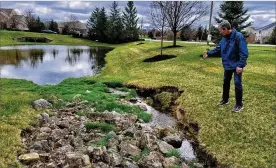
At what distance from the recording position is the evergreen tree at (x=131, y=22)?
95812 millimetres

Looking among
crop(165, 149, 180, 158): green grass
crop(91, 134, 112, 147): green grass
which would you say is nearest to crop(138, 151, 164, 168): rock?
crop(165, 149, 180, 158): green grass

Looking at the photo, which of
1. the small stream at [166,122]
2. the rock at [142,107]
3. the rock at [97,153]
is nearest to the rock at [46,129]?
the rock at [97,153]

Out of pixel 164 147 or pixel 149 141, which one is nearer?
pixel 164 147

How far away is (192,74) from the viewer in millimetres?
24203

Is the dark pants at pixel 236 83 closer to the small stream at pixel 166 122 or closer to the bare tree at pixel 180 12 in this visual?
the small stream at pixel 166 122

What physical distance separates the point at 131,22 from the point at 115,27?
8191 mm

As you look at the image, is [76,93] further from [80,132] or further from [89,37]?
[89,37]

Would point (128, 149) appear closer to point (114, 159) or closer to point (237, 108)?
point (114, 159)

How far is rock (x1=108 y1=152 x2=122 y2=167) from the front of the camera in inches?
351

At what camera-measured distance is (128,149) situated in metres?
9.99

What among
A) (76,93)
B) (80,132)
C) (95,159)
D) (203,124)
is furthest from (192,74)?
(95,159)

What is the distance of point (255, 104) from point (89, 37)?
3808 inches

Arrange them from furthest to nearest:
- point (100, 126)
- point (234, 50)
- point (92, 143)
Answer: point (100, 126) → point (234, 50) → point (92, 143)

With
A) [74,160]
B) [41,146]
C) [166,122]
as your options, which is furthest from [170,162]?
[166,122]
